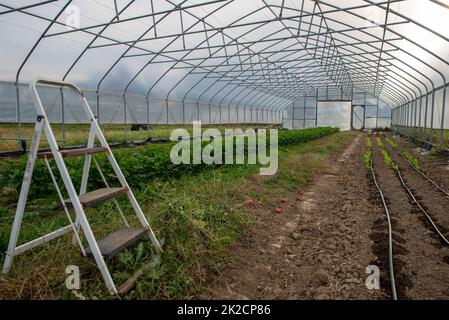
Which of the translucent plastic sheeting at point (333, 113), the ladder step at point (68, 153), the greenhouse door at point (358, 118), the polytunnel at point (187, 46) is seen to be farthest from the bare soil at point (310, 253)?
the greenhouse door at point (358, 118)

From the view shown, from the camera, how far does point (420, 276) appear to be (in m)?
3.08

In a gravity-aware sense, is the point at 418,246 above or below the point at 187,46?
below

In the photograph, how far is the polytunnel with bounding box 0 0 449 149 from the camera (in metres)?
9.08

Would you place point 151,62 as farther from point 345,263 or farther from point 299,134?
point 345,263

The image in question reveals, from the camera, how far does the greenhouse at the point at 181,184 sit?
2602 mm

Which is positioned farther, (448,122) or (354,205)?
(448,122)

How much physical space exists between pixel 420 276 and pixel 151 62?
531 inches

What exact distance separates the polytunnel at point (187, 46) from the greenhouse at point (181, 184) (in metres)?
0.07

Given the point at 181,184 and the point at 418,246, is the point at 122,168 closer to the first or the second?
the point at 181,184

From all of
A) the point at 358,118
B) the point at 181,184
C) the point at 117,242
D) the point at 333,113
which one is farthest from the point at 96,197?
the point at 358,118

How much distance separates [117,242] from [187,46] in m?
12.3

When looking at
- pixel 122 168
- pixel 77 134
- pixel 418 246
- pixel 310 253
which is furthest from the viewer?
pixel 77 134

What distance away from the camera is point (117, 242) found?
2541mm
